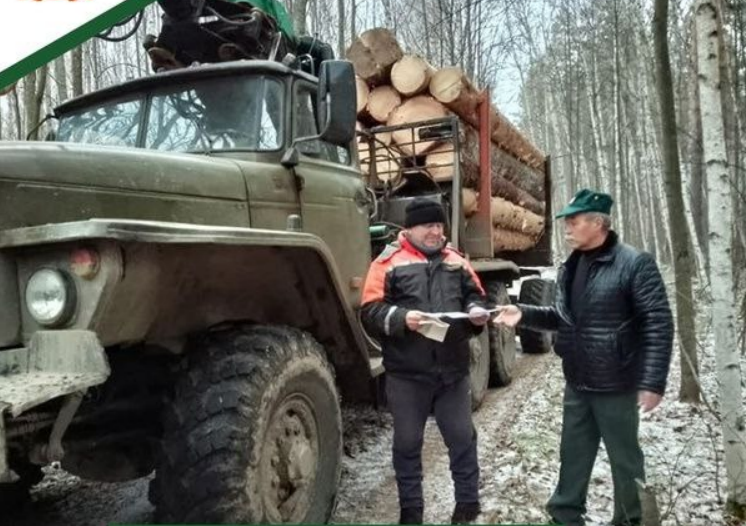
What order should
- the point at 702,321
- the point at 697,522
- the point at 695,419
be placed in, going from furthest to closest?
the point at 702,321 < the point at 695,419 < the point at 697,522

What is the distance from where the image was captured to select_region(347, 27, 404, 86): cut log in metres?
6.85

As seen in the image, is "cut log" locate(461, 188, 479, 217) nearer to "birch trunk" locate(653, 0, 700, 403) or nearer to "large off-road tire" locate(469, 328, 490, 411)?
"large off-road tire" locate(469, 328, 490, 411)

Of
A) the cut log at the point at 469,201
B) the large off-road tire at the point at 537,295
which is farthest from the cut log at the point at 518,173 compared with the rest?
the large off-road tire at the point at 537,295

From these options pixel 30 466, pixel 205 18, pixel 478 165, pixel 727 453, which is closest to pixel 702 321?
pixel 478 165

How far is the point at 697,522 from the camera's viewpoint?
3.63m

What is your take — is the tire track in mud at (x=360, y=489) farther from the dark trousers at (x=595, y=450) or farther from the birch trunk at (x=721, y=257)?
the birch trunk at (x=721, y=257)

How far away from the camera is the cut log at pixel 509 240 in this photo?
797 cm

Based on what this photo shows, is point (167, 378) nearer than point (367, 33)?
Yes

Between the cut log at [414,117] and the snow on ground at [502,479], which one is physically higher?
the cut log at [414,117]

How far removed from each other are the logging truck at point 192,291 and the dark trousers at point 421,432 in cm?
34

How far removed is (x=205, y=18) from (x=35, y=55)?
1506 millimetres

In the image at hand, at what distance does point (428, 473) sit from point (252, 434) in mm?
2058

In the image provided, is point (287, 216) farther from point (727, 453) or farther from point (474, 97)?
point (474, 97)

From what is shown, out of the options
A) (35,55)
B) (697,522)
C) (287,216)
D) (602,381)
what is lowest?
(697,522)
